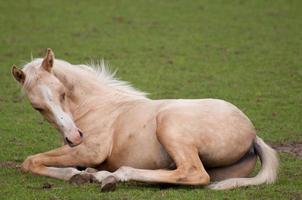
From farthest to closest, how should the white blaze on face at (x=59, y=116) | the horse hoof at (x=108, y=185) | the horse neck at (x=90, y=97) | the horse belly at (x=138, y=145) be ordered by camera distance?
the horse neck at (x=90, y=97)
the horse belly at (x=138, y=145)
the white blaze on face at (x=59, y=116)
the horse hoof at (x=108, y=185)

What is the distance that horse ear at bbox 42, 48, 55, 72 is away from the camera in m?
8.55

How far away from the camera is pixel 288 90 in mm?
14836

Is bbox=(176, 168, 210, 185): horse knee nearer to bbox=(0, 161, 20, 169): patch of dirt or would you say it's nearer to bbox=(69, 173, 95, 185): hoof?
bbox=(69, 173, 95, 185): hoof

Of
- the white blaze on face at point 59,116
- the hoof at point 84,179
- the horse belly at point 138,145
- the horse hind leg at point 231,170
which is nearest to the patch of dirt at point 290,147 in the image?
the horse hind leg at point 231,170

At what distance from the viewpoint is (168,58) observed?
59.1 ft

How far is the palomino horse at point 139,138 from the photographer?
316 inches

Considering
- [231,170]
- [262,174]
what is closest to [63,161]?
[231,170]

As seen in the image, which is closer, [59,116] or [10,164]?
[59,116]

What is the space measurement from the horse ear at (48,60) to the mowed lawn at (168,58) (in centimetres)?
135

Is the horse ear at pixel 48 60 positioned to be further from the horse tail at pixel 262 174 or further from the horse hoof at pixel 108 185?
the horse tail at pixel 262 174

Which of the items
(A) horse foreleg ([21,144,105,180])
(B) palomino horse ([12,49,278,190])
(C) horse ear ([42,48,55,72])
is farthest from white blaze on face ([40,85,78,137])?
(A) horse foreleg ([21,144,105,180])

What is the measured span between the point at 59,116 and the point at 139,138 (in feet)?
3.20

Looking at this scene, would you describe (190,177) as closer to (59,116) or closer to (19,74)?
(59,116)

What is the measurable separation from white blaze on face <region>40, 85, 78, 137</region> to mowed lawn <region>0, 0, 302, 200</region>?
2.11ft
